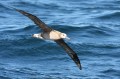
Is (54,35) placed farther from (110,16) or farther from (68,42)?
(110,16)

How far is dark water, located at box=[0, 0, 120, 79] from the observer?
18328mm

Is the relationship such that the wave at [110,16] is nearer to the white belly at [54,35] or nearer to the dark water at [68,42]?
the dark water at [68,42]

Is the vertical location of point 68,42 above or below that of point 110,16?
below

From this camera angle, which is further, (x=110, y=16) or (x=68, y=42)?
(x=110, y=16)

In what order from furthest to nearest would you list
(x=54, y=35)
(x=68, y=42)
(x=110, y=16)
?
(x=110, y=16)
(x=68, y=42)
(x=54, y=35)

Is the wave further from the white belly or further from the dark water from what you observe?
the white belly

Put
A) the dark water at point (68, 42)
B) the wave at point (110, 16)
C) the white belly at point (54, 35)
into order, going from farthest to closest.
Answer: the wave at point (110, 16) < the dark water at point (68, 42) < the white belly at point (54, 35)

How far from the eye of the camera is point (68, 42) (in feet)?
70.4

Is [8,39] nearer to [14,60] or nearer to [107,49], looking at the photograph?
[14,60]

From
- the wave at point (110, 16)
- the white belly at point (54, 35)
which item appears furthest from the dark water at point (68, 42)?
the white belly at point (54, 35)

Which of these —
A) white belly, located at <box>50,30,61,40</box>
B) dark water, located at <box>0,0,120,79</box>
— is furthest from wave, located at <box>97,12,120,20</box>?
white belly, located at <box>50,30,61,40</box>

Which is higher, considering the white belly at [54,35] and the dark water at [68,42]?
the white belly at [54,35]

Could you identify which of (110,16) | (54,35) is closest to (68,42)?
(110,16)

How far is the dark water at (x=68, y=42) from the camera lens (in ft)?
60.1
